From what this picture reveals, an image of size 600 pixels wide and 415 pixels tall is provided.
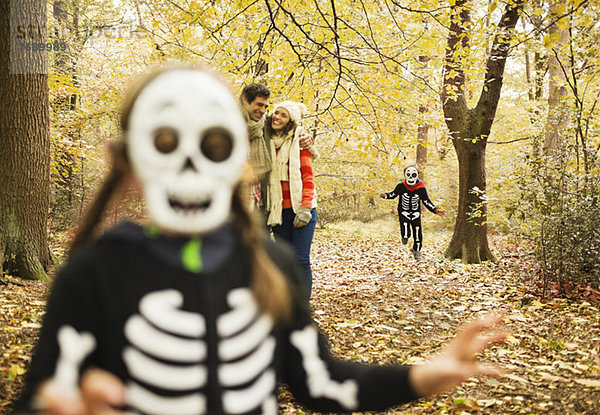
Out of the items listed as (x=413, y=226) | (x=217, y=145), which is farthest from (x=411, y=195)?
(x=217, y=145)

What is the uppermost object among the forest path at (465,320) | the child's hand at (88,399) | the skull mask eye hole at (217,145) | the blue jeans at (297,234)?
the skull mask eye hole at (217,145)

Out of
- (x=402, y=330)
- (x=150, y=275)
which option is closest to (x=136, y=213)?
(x=150, y=275)

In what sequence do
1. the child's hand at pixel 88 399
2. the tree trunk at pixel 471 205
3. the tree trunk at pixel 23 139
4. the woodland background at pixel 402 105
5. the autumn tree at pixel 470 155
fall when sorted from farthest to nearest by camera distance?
1. the tree trunk at pixel 471 205
2. the autumn tree at pixel 470 155
3. the woodland background at pixel 402 105
4. the tree trunk at pixel 23 139
5. the child's hand at pixel 88 399

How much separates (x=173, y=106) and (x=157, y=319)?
0.43 m

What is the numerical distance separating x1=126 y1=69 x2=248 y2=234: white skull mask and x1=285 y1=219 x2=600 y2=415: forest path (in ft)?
10.3

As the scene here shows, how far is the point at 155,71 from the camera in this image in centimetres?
118

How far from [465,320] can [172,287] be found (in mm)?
5923

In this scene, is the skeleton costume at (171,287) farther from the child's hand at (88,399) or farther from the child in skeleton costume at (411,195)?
the child in skeleton costume at (411,195)

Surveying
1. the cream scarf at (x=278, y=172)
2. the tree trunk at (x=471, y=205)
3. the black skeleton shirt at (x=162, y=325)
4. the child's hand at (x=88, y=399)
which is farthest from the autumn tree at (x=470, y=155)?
the child's hand at (x=88, y=399)

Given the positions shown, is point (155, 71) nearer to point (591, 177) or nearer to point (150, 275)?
point (150, 275)

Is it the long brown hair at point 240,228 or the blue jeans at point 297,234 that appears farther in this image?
the blue jeans at point 297,234

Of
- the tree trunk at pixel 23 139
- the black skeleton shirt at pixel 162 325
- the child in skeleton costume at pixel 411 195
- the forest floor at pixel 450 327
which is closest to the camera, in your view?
the black skeleton shirt at pixel 162 325

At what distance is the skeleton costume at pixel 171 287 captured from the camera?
40.8 inches

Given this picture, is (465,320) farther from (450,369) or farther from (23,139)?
(23,139)
